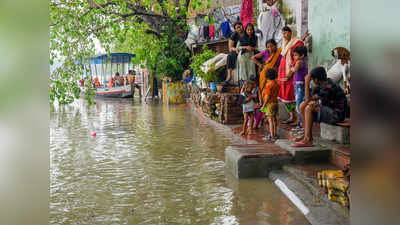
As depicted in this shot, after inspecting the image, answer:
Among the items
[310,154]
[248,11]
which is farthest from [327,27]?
[248,11]

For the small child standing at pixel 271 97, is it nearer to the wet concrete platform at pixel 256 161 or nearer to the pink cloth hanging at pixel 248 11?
the wet concrete platform at pixel 256 161

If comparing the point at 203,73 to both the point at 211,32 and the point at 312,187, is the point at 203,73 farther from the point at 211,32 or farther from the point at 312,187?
the point at 312,187

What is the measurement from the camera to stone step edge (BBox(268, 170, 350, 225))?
325 centimetres

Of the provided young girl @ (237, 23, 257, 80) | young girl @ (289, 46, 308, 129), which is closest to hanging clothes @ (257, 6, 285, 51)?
young girl @ (237, 23, 257, 80)

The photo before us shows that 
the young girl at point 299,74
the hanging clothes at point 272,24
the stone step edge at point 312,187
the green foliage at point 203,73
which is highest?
the hanging clothes at point 272,24

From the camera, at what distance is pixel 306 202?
3.69 meters

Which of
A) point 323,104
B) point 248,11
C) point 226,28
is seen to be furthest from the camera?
point 226,28

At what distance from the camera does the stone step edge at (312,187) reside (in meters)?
3.33

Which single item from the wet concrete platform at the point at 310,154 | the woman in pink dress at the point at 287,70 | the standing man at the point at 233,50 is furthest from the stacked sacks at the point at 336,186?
the standing man at the point at 233,50

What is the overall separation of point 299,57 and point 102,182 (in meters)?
3.61

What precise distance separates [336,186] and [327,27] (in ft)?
13.9

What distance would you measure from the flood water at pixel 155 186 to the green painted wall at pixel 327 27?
2.45 meters

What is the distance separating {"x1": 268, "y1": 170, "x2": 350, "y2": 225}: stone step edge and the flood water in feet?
0.23
